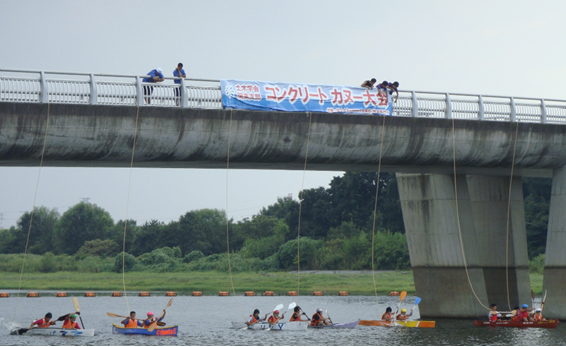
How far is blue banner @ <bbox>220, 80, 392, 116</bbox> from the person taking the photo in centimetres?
3397

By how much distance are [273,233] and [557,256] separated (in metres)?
77.3

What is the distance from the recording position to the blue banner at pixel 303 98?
111ft

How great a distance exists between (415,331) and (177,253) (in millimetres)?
71173

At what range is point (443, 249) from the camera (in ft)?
139

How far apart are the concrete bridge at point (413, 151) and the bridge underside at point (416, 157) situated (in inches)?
2.1

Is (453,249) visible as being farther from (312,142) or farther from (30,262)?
(30,262)

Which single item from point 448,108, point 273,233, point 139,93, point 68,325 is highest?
point 273,233

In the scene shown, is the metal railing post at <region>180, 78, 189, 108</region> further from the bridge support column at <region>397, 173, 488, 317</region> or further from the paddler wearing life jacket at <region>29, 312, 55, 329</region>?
the bridge support column at <region>397, 173, 488, 317</region>

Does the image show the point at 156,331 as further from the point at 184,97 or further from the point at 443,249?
the point at 443,249

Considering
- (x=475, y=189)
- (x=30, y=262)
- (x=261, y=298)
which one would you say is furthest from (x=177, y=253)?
(x=475, y=189)

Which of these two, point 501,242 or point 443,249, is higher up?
point 501,242

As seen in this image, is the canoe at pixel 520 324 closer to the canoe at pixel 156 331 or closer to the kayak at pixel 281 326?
the kayak at pixel 281 326

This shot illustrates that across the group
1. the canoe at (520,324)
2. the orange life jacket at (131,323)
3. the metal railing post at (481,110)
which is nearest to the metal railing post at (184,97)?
the orange life jacket at (131,323)

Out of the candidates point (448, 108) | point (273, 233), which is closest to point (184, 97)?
point (448, 108)
